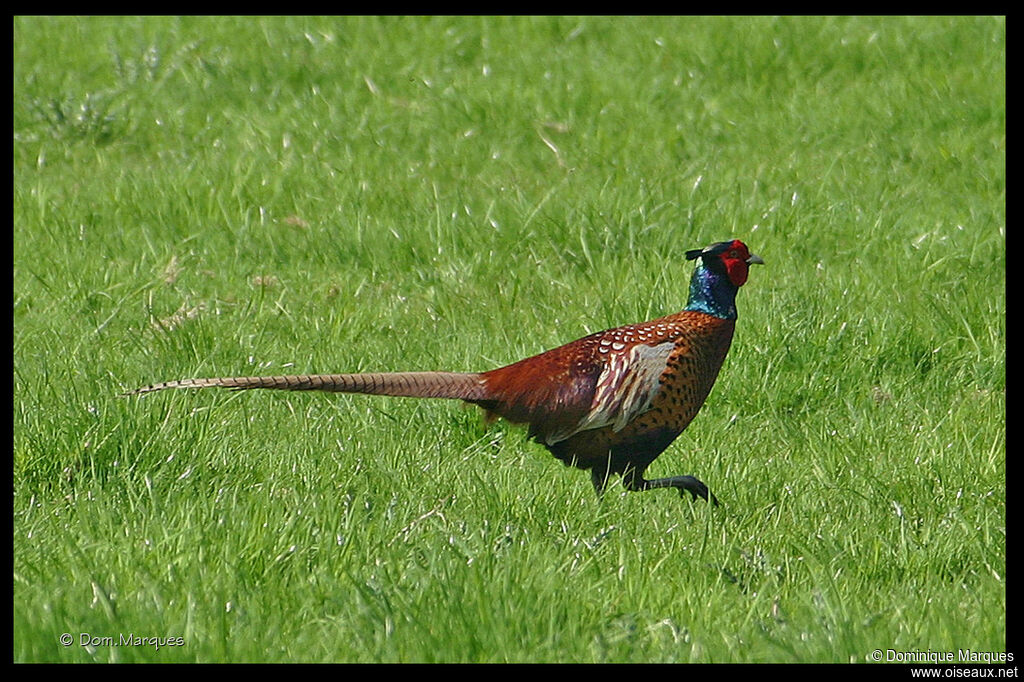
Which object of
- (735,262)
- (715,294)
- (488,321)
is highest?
(735,262)

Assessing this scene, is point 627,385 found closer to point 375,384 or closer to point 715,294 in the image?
point 715,294

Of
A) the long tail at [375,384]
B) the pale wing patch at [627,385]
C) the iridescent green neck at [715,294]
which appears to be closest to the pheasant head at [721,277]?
the iridescent green neck at [715,294]

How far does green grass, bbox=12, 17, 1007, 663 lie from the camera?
329 cm

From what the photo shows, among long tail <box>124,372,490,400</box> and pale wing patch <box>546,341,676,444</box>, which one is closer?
long tail <box>124,372,490,400</box>

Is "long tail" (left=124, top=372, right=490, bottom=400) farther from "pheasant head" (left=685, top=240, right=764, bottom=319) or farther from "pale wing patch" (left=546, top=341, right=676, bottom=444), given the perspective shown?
"pheasant head" (left=685, top=240, right=764, bottom=319)

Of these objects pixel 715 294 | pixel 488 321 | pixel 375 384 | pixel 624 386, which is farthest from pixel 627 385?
pixel 488 321

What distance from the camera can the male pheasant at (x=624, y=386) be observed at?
4.13 meters

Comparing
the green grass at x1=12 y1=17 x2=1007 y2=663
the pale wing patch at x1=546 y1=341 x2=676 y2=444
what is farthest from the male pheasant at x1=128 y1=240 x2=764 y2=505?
the green grass at x1=12 y1=17 x2=1007 y2=663

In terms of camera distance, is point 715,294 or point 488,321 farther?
point 488,321

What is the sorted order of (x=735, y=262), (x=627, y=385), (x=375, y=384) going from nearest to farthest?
(x=375, y=384) < (x=627, y=385) < (x=735, y=262)

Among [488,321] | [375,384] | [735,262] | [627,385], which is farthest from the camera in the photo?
[488,321]

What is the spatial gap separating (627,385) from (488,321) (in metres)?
1.66

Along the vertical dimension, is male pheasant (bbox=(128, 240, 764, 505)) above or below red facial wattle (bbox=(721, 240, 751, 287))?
below

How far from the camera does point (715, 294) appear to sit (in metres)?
4.26
